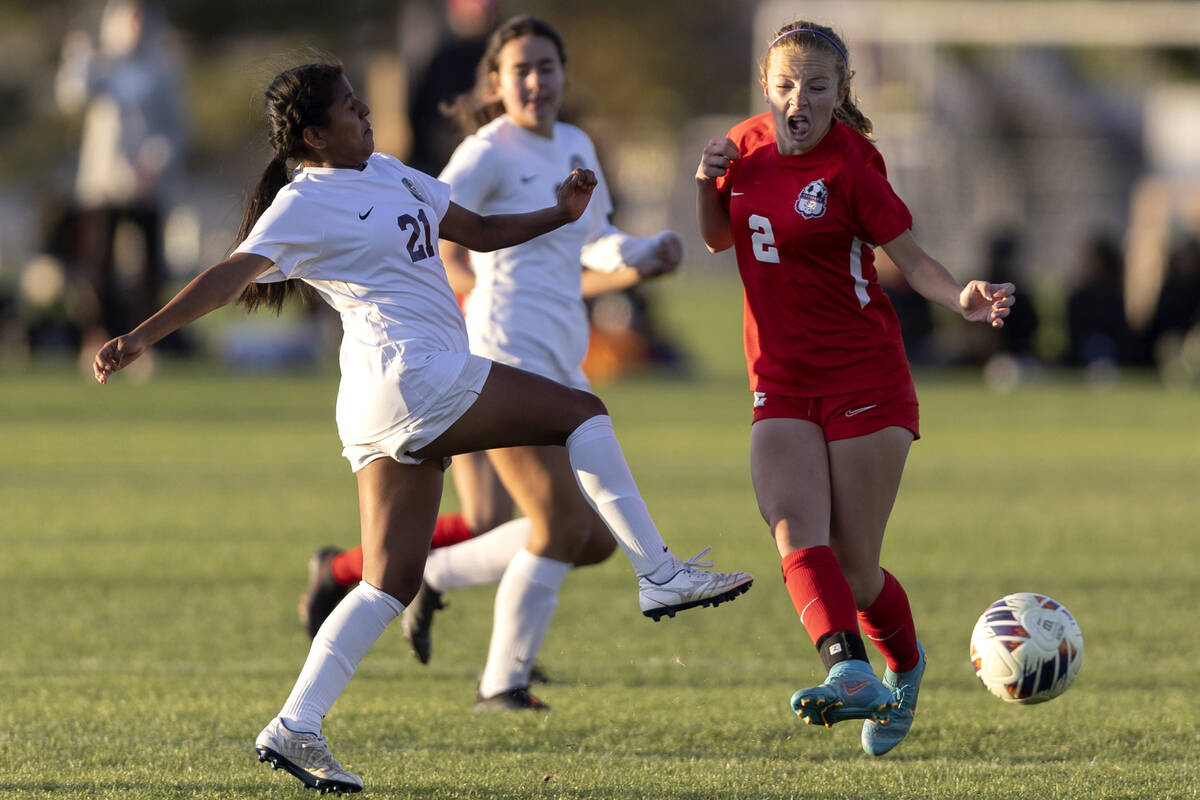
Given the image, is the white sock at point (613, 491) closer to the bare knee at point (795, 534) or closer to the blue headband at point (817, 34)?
the bare knee at point (795, 534)

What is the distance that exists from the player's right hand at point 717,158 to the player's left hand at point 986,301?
0.77 metres

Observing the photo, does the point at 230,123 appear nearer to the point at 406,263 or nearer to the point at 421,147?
the point at 421,147

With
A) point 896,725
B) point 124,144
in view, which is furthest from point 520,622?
point 124,144

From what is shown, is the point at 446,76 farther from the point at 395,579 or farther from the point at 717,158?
the point at 395,579

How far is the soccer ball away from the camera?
5.25m

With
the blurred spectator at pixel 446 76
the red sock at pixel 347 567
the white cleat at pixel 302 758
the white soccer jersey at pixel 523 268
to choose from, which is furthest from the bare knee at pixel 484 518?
the blurred spectator at pixel 446 76

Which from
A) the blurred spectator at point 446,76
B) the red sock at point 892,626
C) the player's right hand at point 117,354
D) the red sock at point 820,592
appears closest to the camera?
the player's right hand at point 117,354

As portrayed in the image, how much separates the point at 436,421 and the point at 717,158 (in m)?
1.11

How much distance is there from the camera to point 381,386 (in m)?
4.77

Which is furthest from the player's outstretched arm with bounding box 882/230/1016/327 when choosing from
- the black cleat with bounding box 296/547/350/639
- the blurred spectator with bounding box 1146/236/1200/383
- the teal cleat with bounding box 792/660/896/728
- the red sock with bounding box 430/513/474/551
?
the blurred spectator with bounding box 1146/236/1200/383

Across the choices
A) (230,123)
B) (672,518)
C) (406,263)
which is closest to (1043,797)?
(406,263)

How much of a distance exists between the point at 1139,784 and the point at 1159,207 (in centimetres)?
1884

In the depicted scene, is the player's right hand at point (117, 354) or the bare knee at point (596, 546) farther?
the bare knee at point (596, 546)

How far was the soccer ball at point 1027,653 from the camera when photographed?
5250 millimetres
